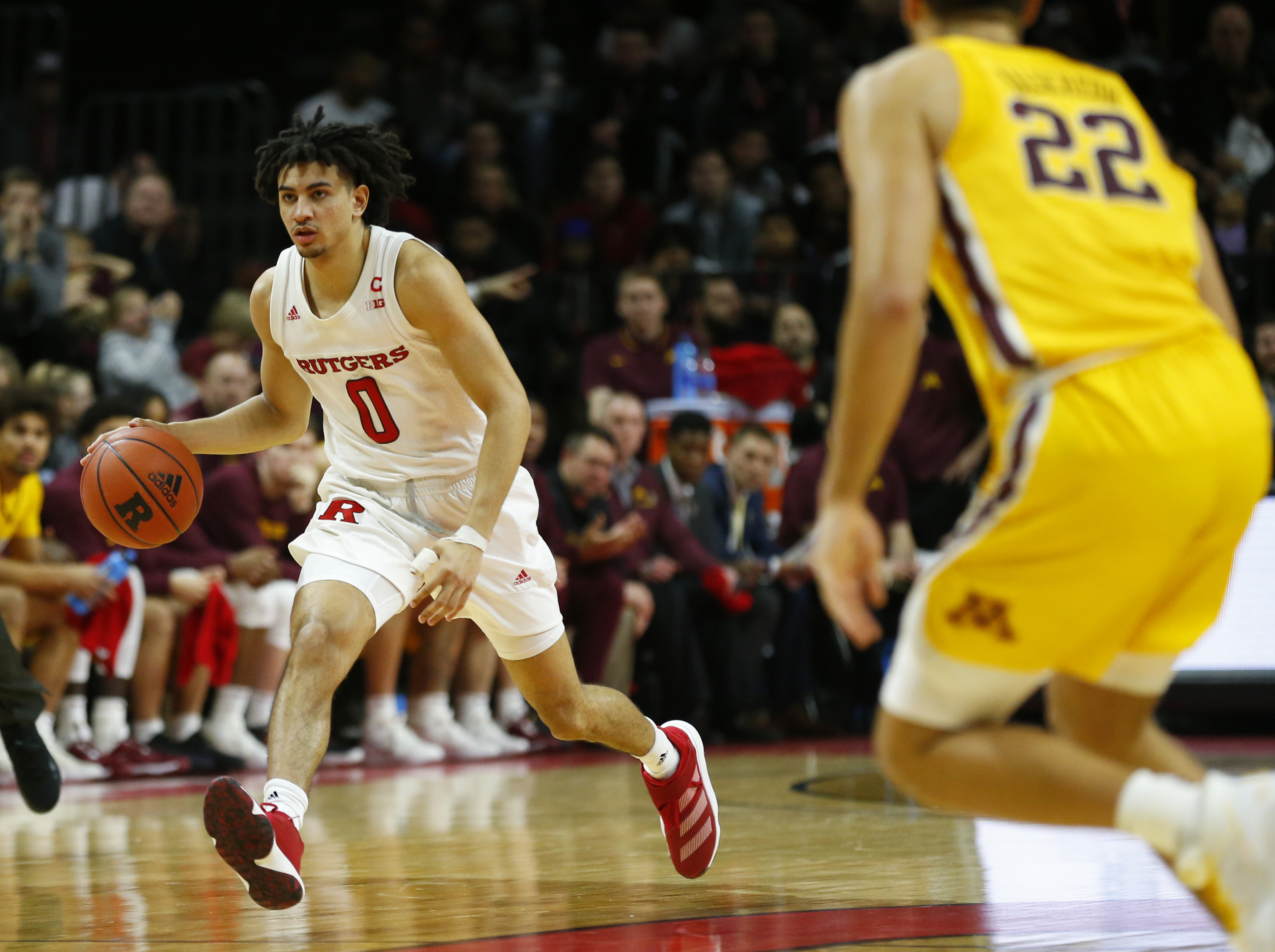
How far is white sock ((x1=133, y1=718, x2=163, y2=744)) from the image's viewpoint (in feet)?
24.7

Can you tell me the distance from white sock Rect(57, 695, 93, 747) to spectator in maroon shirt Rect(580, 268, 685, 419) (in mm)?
3623

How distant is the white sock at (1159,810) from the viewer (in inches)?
87.0

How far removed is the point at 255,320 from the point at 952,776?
2.60 metres

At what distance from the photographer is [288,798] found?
3553 millimetres

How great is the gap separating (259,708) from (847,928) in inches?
195

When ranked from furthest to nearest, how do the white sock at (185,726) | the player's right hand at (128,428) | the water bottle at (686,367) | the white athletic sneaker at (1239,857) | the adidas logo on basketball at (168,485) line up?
the water bottle at (686,367), the white sock at (185,726), the adidas logo on basketball at (168,485), the player's right hand at (128,428), the white athletic sneaker at (1239,857)

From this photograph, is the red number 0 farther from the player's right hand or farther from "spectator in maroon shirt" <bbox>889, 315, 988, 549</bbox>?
"spectator in maroon shirt" <bbox>889, 315, 988, 549</bbox>

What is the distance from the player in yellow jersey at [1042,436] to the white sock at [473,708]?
6059 millimetres

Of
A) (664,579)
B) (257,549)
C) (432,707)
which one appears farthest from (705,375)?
(257,549)

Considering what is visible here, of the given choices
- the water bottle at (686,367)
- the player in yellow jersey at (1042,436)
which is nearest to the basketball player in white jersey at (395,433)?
the player in yellow jersey at (1042,436)

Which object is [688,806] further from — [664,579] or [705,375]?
[705,375]

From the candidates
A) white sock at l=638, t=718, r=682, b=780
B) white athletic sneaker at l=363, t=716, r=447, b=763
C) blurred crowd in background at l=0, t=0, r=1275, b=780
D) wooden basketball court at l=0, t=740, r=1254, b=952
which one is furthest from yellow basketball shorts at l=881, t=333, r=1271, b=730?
white athletic sneaker at l=363, t=716, r=447, b=763

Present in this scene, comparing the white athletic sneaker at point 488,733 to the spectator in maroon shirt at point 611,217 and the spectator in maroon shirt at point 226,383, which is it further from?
the spectator in maroon shirt at point 611,217

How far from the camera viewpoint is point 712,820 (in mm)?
4289
